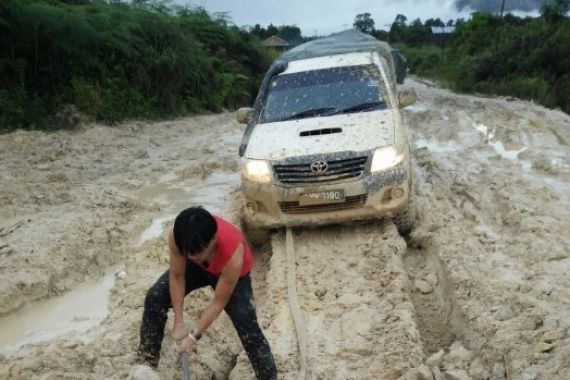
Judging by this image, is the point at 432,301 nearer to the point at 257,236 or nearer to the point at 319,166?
the point at 319,166

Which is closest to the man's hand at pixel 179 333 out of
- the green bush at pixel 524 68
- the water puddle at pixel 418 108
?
the water puddle at pixel 418 108

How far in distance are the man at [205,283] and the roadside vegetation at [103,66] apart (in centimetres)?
1001

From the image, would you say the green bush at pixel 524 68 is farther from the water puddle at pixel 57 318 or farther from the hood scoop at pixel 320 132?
the water puddle at pixel 57 318

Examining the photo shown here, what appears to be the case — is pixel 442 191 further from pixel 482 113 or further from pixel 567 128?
pixel 482 113

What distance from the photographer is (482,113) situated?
1507 cm

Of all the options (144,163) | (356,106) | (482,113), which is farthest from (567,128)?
(144,163)

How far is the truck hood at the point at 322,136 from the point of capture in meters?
5.93

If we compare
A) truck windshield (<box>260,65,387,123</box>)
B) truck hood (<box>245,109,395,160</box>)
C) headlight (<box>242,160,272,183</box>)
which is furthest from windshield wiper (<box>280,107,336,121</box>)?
headlight (<box>242,160,272,183</box>)

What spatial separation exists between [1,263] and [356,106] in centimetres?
424

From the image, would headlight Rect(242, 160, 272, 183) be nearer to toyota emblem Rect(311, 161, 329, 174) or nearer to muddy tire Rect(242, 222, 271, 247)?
toyota emblem Rect(311, 161, 329, 174)

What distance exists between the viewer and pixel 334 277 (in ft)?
17.7

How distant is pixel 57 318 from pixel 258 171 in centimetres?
242

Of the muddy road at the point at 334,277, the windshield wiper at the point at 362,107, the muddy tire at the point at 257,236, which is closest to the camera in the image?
the muddy road at the point at 334,277

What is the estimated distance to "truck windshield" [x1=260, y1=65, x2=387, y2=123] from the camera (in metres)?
6.80
